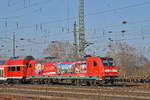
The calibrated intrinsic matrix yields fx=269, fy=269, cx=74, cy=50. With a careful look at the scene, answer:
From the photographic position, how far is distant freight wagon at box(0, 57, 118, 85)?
3225 centimetres

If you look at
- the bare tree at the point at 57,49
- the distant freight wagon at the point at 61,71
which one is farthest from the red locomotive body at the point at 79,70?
the bare tree at the point at 57,49

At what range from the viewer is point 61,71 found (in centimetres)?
3609

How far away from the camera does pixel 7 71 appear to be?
141 feet

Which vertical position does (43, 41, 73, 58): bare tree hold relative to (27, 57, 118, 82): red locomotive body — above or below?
above

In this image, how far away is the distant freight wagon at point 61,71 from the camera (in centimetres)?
3225

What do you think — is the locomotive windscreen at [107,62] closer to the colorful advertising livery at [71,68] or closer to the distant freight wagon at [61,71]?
the distant freight wagon at [61,71]

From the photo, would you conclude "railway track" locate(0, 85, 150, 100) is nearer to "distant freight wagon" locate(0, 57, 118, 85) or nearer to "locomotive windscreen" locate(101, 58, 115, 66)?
"distant freight wagon" locate(0, 57, 118, 85)

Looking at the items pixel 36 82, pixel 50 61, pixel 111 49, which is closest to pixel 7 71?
pixel 36 82

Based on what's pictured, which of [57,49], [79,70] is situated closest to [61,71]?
[79,70]

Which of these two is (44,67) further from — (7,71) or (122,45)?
(122,45)

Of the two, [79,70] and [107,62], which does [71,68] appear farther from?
[107,62]

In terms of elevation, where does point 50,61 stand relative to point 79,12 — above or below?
below

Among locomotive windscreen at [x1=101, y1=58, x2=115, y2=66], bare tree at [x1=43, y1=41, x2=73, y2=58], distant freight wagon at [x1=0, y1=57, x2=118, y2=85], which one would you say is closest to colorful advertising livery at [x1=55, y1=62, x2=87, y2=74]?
distant freight wagon at [x1=0, y1=57, x2=118, y2=85]

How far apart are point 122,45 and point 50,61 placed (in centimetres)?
4303
